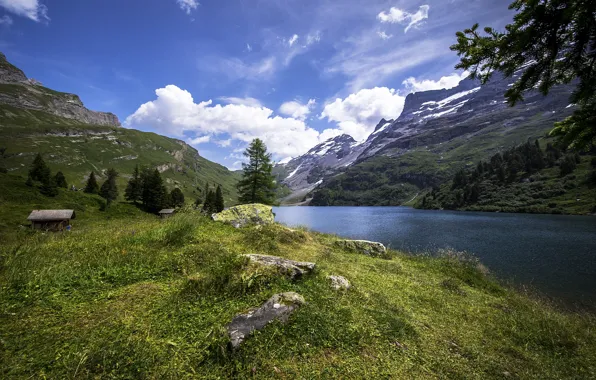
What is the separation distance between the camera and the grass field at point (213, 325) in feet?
13.2

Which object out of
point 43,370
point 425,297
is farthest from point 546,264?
point 43,370

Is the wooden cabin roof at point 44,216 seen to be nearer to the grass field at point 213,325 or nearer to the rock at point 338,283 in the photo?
the grass field at point 213,325

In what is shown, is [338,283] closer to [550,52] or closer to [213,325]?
[213,325]

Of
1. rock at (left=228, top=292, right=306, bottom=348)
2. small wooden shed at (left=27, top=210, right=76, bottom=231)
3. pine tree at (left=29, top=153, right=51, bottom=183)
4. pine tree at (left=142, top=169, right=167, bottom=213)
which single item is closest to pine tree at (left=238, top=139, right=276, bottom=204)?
rock at (left=228, top=292, right=306, bottom=348)

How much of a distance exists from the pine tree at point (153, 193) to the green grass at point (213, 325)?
82706mm

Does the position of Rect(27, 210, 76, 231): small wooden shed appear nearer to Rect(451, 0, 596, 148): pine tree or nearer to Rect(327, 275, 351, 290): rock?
Rect(327, 275, 351, 290): rock

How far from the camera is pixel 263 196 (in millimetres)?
37406

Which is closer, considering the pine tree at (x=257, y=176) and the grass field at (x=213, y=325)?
the grass field at (x=213, y=325)

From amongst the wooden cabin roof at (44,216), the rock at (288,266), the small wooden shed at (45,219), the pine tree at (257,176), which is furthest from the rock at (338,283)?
the wooden cabin roof at (44,216)

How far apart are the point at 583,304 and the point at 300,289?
24.1 m

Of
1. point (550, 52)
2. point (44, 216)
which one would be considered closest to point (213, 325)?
point (550, 52)

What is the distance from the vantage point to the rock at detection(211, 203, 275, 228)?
1778cm

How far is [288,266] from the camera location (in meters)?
8.24

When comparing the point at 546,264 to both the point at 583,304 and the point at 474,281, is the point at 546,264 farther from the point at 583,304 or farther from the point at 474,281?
the point at 474,281
